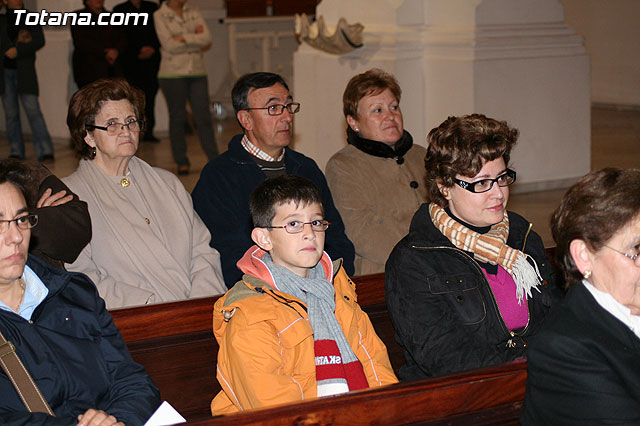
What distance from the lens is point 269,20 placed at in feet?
46.0

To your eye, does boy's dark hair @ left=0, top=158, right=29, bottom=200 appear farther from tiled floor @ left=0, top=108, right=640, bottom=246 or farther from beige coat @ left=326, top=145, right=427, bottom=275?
tiled floor @ left=0, top=108, right=640, bottom=246

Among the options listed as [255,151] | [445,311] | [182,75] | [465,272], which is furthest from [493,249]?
[182,75]

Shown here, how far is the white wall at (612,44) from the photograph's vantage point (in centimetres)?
1420

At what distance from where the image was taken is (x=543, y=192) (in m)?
7.70

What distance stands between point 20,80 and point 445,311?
26.6 feet

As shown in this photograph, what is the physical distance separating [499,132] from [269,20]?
11.8 m

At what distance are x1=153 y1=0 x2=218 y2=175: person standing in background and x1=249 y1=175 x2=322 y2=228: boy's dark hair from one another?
600cm

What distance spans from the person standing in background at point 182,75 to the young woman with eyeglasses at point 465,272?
19.7ft

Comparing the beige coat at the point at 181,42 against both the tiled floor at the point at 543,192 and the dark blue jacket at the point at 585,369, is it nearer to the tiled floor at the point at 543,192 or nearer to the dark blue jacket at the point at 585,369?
the tiled floor at the point at 543,192

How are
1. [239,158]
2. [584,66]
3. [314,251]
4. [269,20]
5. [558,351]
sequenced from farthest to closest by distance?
[269,20] < [584,66] < [239,158] < [314,251] < [558,351]

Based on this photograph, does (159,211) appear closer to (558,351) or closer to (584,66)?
(558,351)

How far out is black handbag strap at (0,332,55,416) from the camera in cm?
214

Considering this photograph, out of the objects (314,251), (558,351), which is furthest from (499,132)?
(558,351)

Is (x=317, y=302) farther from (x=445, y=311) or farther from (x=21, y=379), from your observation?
(x=21, y=379)
